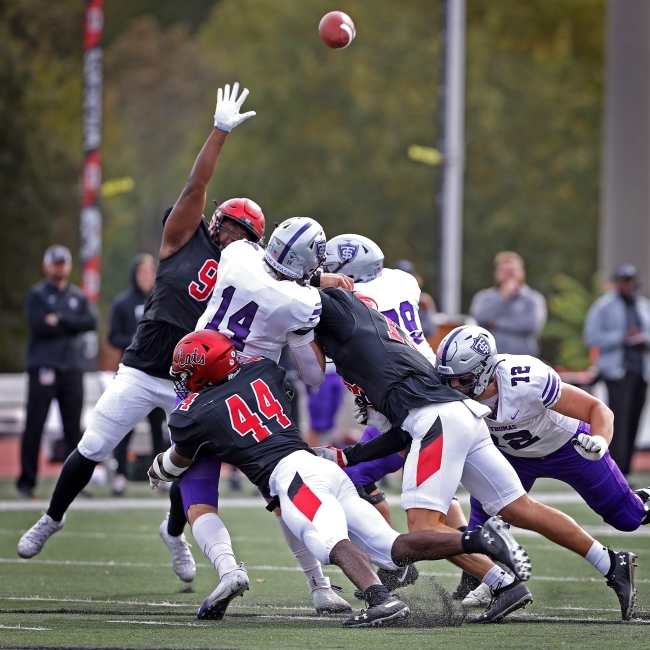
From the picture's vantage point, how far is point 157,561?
8836 millimetres

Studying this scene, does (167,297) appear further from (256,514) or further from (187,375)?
(256,514)

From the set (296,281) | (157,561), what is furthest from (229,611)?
(157,561)

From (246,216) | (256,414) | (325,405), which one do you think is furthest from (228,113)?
(325,405)

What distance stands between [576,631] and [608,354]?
7.93 m

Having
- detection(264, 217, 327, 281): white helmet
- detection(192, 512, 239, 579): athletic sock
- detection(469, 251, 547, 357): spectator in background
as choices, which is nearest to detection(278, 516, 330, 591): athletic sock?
detection(192, 512, 239, 579): athletic sock

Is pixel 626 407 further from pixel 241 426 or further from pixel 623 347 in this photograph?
pixel 241 426

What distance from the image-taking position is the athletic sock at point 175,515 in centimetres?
751

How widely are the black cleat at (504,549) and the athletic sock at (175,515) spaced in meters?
2.11

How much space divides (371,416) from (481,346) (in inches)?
25.9

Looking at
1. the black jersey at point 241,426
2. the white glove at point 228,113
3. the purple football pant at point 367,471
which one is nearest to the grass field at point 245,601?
the purple football pant at point 367,471

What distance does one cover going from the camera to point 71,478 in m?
7.68

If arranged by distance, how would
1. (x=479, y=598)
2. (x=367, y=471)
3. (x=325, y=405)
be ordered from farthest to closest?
1. (x=325, y=405)
2. (x=367, y=471)
3. (x=479, y=598)

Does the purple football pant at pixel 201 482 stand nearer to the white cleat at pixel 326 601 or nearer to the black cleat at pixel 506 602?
the white cleat at pixel 326 601

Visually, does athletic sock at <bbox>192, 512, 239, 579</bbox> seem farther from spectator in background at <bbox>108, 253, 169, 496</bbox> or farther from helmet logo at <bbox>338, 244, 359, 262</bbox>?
spectator in background at <bbox>108, 253, 169, 496</bbox>
